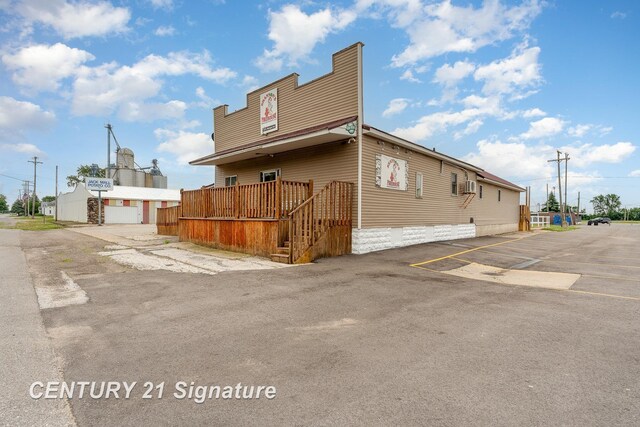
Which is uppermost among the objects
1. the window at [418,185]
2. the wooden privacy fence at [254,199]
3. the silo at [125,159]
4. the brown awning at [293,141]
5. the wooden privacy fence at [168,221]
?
the silo at [125,159]

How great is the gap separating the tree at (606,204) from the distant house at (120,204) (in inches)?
4859

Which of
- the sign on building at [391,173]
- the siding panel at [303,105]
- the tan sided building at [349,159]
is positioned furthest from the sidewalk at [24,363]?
the sign on building at [391,173]

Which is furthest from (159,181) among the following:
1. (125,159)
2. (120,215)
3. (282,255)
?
(282,255)

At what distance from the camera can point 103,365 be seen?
329cm

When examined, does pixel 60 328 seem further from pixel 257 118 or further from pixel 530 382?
pixel 257 118

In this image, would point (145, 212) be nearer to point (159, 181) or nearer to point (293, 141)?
point (159, 181)

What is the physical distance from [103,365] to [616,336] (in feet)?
19.1

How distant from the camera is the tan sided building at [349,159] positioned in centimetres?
1186

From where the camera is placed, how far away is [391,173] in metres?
13.2

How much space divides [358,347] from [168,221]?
17995 mm

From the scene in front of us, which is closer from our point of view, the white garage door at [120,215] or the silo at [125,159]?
the white garage door at [120,215]

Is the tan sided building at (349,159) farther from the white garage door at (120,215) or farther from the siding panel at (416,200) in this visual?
the white garage door at (120,215)

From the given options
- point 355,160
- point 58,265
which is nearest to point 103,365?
point 58,265

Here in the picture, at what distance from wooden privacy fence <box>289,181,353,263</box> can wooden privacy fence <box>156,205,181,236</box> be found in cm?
1061
